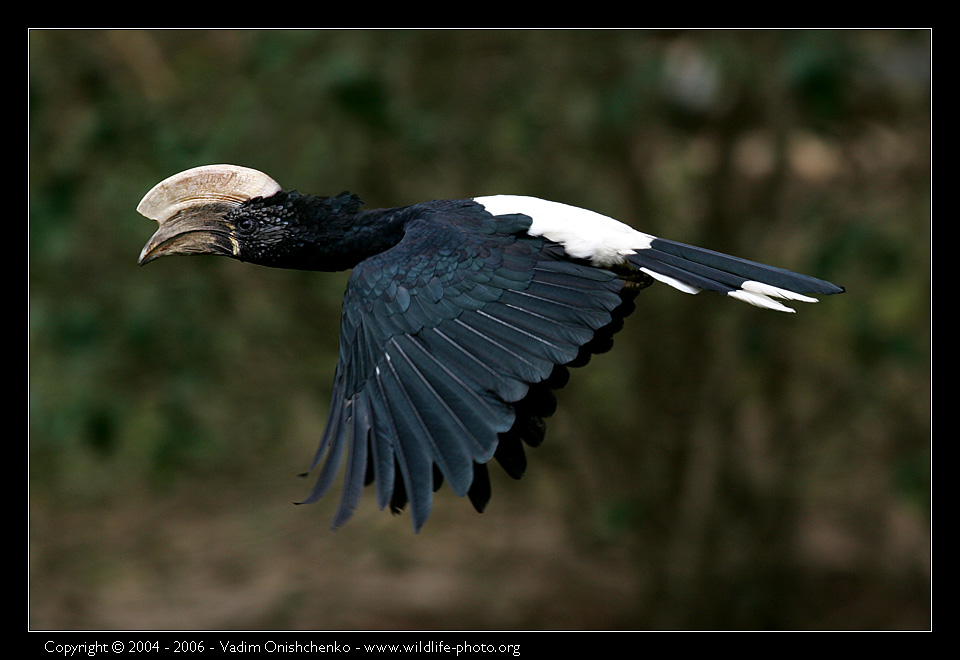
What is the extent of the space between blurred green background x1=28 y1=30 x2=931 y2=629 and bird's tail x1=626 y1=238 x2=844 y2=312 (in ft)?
5.60

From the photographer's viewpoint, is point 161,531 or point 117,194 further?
point 161,531

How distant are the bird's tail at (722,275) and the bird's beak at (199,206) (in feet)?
3.84

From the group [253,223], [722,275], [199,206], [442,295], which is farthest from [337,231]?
[722,275]

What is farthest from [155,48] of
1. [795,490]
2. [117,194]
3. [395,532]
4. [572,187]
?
[795,490]

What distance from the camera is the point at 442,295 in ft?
9.28

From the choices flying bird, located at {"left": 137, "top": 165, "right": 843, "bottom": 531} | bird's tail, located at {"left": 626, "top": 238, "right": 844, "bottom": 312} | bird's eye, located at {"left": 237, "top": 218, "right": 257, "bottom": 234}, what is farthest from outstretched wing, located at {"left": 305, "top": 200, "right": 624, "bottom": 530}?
bird's eye, located at {"left": 237, "top": 218, "right": 257, "bottom": 234}

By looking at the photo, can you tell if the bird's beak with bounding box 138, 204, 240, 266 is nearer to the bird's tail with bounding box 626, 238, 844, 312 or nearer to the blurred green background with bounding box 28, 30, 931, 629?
the blurred green background with bounding box 28, 30, 931, 629

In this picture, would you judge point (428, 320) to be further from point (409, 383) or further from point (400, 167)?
point (400, 167)

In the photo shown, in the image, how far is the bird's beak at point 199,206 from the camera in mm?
3066

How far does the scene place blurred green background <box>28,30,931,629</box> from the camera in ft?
15.7

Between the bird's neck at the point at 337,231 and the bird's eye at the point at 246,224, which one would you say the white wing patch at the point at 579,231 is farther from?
the bird's eye at the point at 246,224

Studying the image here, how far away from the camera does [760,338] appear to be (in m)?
5.64

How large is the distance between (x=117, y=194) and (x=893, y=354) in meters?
3.71

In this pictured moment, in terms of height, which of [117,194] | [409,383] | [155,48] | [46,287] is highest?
[155,48]
